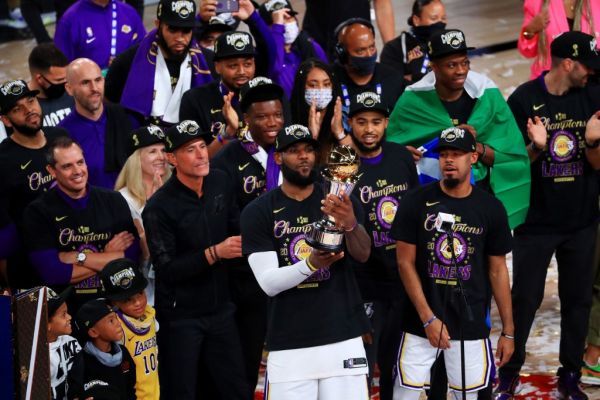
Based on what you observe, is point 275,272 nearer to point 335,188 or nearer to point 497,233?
point 335,188

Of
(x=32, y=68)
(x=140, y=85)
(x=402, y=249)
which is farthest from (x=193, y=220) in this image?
(x=32, y=68)

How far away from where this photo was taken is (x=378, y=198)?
7.24 m

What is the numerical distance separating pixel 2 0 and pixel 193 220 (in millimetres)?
11333

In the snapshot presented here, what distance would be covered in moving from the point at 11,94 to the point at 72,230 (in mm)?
1223

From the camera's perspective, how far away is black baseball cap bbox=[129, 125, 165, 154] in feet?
24.5

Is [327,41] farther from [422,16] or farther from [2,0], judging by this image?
[2,0]

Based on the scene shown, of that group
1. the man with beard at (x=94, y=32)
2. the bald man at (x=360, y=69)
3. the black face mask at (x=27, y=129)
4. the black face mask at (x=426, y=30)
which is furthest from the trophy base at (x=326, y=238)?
the man with beard at (x=94, y=32)

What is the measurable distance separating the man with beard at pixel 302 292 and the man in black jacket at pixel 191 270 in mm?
464

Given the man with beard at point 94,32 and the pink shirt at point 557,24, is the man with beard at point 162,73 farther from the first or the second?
the pink shirt at point 557,24

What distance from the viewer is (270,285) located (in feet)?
20.1

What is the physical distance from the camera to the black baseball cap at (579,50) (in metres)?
7.81

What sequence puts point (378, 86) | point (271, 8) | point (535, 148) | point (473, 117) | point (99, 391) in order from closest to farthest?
point (99, 391) → point (473, 117) → point (535, 148) → point (378, 86) → point (271, 8)

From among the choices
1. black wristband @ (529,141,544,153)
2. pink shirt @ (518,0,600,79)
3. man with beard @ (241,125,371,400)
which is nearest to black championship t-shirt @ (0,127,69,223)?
man with beard @ (241,125,371,400)

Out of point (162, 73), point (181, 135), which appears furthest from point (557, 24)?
point (181, 135)
